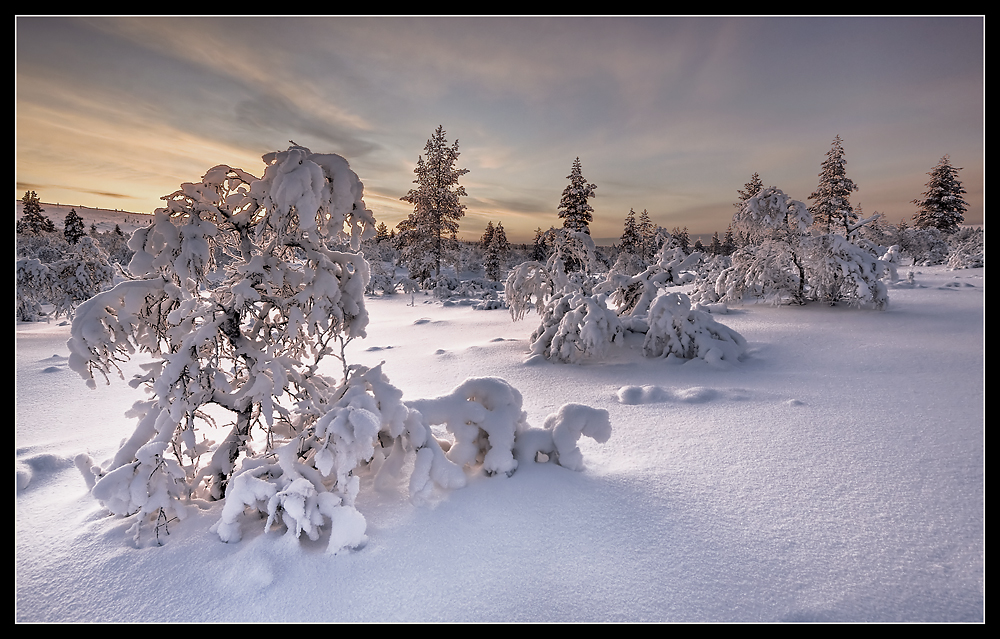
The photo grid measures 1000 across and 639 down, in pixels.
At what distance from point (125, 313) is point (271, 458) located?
1228 mm

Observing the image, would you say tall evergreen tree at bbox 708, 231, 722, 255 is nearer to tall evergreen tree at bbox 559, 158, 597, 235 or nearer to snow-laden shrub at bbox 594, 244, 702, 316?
tall evergreen tree at bbox 559, 158, 597, 235

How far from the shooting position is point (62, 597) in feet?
6.49

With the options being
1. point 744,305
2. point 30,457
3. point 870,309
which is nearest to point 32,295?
point 30,457

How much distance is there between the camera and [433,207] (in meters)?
28.9

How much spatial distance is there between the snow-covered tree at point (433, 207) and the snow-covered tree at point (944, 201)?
3572cm

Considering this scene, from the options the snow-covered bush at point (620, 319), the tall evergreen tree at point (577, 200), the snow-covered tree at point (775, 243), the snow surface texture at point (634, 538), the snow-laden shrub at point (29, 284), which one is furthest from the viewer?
the tall evergreen tree at point (577, 200)

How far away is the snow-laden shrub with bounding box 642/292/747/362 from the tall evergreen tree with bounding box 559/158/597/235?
20350mm

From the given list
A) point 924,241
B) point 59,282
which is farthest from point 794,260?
point 924,241

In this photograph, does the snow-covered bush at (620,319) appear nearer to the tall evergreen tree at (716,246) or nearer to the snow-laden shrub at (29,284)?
the snow-laden shrub at (29,284)

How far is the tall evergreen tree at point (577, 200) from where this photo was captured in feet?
86.4

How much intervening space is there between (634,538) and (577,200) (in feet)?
85.7

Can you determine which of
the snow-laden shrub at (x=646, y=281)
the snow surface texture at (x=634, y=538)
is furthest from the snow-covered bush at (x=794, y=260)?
the snow surface texture at (x=634, y=538)

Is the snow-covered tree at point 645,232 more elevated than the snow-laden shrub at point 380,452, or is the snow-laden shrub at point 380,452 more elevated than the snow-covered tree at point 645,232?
the snow-covered tree at point 645,232

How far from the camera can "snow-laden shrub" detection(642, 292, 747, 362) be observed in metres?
6.34
